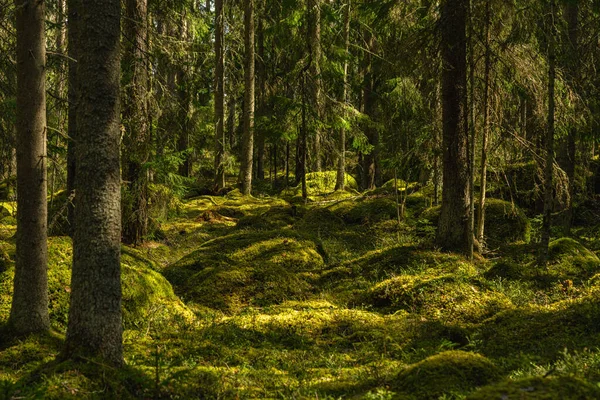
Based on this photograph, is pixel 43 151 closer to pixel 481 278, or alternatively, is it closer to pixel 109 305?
pixel 109 305

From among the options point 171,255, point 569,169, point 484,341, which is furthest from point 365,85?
point 484,341

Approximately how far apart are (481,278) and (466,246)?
1.91m

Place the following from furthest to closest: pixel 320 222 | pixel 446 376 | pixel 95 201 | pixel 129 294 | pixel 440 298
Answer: pixel 320 222
pixel 440 298
pixel 129 294
pixel 95 201
pixel 446 376

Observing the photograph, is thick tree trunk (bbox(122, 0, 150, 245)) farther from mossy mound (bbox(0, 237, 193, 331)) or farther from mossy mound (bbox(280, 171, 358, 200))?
mossy mound (bbox(280, 171, 358, 200))

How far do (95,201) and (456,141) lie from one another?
787 cm

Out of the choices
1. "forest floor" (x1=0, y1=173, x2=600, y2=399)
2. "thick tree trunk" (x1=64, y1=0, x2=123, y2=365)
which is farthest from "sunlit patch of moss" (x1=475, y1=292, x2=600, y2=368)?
"thick tree trunk" (x1=64, y1=0, x2=123, y2=365)

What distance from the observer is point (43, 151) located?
6.11 metres

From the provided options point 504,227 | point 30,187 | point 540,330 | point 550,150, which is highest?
point 550,150

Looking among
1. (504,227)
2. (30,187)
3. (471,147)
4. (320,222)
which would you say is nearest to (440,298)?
(471,147)

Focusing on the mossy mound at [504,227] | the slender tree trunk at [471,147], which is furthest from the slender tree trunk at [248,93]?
the slender tree trunk at [471,147]

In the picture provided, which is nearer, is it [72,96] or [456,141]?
[72,96]

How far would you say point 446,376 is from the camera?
13.7 feet

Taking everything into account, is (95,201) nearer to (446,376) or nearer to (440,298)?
(446,376)

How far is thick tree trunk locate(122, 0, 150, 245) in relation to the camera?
37.7 feet
